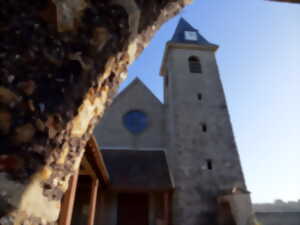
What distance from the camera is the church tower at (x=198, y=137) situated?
827 centimetres

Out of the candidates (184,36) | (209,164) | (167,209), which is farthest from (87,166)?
(184,36)

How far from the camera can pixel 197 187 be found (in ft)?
27.9

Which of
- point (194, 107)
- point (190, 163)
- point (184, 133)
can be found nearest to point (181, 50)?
point (194, 107)

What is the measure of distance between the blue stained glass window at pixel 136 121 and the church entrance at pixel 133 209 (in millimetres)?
3170

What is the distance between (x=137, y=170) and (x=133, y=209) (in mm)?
1706

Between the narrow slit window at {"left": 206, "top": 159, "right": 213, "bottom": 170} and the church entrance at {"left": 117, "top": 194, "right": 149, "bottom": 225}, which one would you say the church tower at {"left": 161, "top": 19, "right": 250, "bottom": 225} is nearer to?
the narrow slit window at {"left": 206, "top": 159, "right": 213, "bottom": 170}

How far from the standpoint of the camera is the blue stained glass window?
10744 millimetres

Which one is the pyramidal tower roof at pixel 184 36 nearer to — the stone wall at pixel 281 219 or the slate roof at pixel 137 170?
the slate roof at pixel 137 170

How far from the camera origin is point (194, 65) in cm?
1197

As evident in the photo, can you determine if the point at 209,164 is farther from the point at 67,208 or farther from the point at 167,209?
the point at 67,208

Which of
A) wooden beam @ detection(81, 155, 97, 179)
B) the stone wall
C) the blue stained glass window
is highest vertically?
the blue stained glass window

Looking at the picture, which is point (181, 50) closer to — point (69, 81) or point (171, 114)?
point (171, 114)

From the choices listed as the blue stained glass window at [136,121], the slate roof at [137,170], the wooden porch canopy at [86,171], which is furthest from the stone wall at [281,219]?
the wooden porch canopy at [86,171]

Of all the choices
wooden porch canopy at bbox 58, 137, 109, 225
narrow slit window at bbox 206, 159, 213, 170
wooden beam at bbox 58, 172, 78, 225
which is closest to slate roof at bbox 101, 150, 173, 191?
wooden porch canopy at bbox 58, 137, 109, 225
